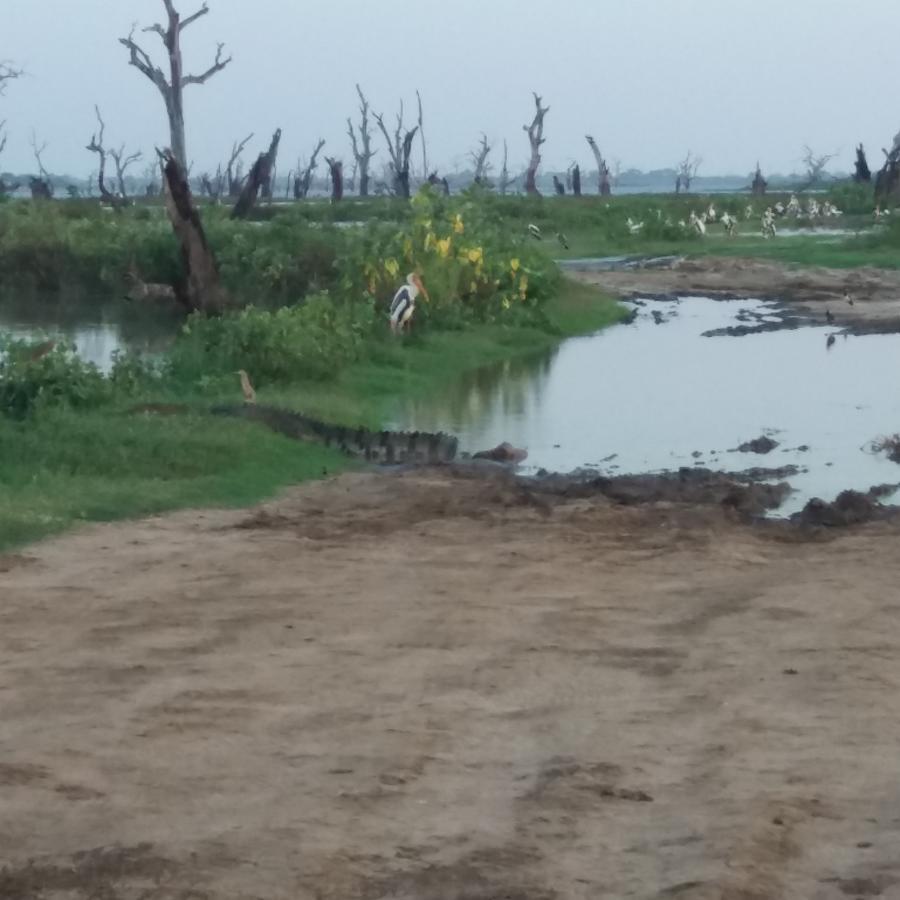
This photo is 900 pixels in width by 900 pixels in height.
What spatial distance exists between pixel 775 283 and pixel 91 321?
12.7m

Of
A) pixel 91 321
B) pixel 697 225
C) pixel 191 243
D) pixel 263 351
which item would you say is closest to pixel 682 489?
pixel 263 351

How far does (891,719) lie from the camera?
18.6ft

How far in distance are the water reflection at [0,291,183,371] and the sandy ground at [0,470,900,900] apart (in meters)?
11.8

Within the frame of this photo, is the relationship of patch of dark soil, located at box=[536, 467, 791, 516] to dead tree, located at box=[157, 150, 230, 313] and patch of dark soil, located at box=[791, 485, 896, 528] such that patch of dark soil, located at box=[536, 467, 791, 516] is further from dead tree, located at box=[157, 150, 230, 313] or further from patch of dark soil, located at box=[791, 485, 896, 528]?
dead tree, located at box=[157, 150, 230, 313]

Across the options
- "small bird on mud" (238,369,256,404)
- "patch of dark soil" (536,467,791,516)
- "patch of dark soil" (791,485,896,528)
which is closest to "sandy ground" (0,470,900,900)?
"patch of dark soil" (791,485,896,528)

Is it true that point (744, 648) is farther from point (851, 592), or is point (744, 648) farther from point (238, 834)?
point (238, 834)

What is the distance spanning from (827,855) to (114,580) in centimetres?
422

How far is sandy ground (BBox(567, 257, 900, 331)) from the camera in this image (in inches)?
1073

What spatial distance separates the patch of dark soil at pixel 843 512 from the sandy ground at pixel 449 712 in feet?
1.10

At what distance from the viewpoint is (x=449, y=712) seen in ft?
19.1

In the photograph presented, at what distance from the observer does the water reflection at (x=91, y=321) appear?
73.9 feet

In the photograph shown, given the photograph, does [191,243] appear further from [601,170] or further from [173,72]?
[601,170]

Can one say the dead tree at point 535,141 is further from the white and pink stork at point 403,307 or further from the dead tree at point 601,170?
the white and pink stork at point 403,307

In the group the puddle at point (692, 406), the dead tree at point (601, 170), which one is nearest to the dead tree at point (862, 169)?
the dead tree at point (601, 170)
